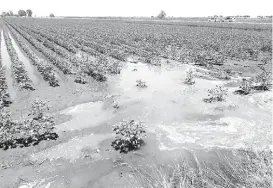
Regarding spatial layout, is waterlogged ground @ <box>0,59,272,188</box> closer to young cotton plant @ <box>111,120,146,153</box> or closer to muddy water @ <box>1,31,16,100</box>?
young cotton plant @ <box>111,120,146,153</box>

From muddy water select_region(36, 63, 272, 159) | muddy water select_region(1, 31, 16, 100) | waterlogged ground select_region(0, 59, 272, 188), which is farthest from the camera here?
muddy water select_region(1, 31, 16, 100)

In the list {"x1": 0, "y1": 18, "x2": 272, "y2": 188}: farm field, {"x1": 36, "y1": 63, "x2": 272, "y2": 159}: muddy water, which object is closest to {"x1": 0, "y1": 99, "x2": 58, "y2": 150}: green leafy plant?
{"x1": 0, "y1": 18, "x2": 272, "y2": 188}: farm field

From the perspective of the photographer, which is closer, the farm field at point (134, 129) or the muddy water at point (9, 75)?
the farm field at point (134, 129)

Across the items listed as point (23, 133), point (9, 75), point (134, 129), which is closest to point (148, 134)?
point (134, 129)

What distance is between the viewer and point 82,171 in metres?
6.09

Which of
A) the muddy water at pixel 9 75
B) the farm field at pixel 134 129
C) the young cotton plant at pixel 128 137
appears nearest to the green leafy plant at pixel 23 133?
the farm field at pixel 134 129

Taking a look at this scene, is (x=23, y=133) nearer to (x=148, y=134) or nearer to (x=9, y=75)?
(x=148, y=134)

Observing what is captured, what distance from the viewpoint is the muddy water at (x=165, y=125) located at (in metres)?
6.53

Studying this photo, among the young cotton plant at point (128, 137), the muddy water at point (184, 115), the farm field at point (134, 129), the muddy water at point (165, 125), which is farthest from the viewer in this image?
the muddy water at point (184, 115)

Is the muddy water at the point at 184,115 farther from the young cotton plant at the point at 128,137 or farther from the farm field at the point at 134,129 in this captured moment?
the young cotton plant at the point at 128,137

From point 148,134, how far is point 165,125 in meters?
0.92

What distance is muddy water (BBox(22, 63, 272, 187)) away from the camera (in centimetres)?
653

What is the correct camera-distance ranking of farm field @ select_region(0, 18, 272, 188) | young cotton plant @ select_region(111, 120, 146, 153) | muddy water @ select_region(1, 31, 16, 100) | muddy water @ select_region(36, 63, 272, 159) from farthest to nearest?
muddy water @ select_region(1, 31, 16, 100) → muddy water @ select_region(36, 63, 272, 159) → young cotton plant @ select_region(111, 120, 146, 153) → farm field @ select_region(0, 18, 272, 188)

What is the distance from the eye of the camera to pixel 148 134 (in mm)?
7898
